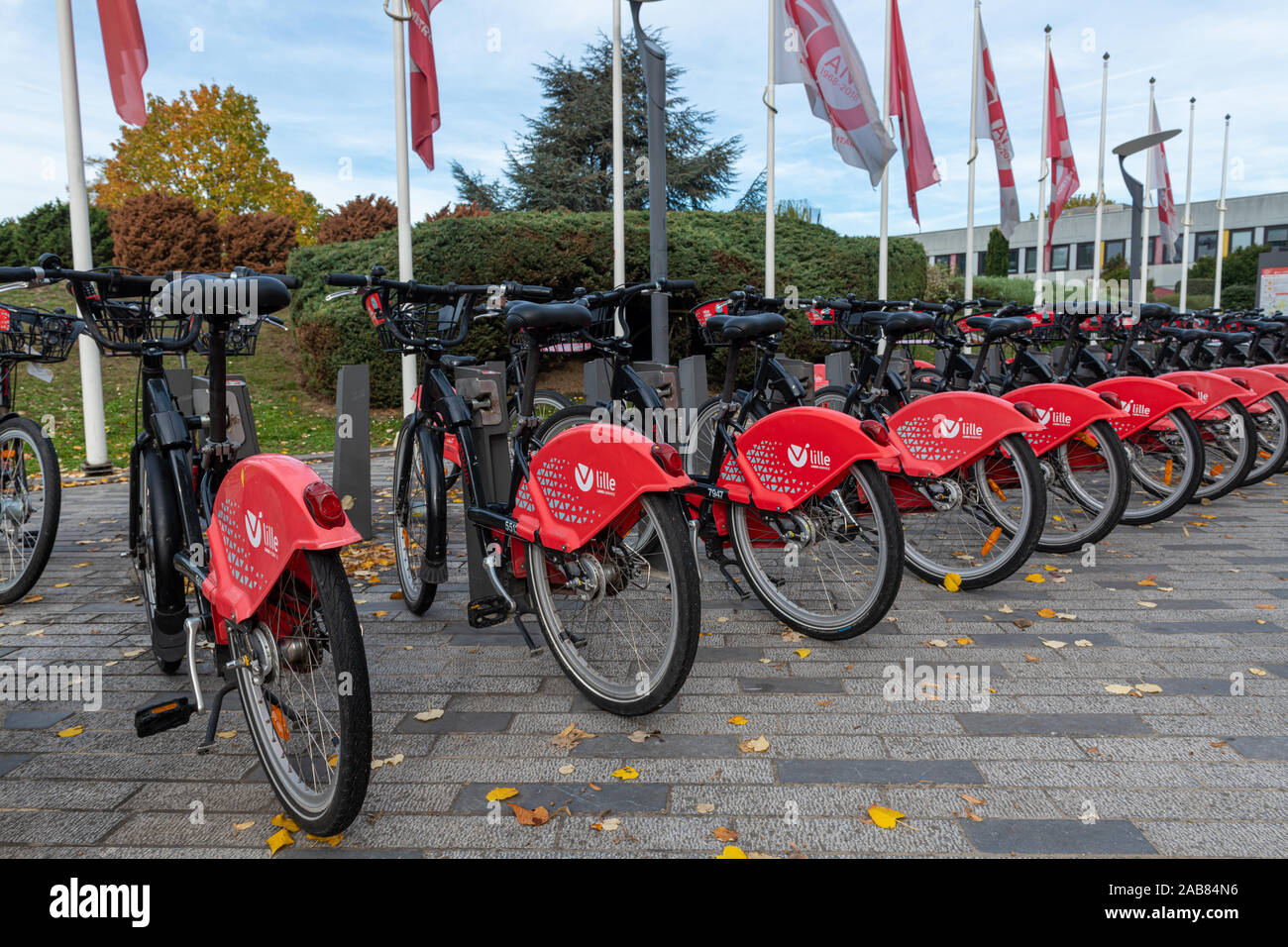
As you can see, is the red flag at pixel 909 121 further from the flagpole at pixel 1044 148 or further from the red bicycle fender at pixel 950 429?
the red bicycle fender at pixel 950 429

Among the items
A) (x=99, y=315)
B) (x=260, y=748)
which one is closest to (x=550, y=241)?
(x=99, y=315)

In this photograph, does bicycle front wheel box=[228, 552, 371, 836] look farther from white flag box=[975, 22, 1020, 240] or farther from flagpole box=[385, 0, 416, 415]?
white flag box=[975, 22, 1020, 240]

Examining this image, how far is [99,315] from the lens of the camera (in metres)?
3.12

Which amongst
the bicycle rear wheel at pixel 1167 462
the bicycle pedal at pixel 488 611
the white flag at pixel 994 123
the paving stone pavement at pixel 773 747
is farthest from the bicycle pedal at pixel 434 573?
the white flag at pixel 994 123

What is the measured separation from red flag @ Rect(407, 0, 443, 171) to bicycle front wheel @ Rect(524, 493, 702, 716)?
6.89 meters

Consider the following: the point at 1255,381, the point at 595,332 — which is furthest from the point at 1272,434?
the point at 595,332

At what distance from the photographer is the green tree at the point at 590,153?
22750mm

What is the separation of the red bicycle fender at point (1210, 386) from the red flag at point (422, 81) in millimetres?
6970

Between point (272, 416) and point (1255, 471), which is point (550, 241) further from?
point (1255, 471)

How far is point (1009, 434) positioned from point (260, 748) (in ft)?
11.3

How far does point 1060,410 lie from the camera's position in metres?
4.93

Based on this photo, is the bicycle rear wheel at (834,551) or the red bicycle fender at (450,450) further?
the red bicycle fender at (450,450)

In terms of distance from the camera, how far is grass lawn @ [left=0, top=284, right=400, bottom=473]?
10922mm

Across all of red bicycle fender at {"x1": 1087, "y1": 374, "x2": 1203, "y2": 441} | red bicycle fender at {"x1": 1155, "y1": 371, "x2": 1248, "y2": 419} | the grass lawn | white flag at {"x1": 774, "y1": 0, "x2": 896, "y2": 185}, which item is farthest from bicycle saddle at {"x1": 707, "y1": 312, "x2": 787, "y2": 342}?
white flag at {"x1": 774, "y1": 0, "x2": 896, "y2": 185}
